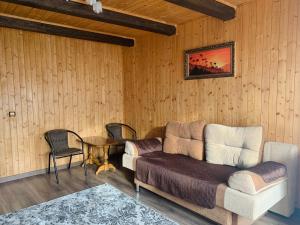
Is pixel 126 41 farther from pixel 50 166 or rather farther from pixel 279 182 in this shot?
pixel 279 182

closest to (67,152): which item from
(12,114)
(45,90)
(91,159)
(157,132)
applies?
(91,159)

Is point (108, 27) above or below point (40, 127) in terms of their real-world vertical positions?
above

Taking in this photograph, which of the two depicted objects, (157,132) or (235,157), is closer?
(235,157)

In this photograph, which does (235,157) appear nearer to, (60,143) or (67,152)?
(67,152)

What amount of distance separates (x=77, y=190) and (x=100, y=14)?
2.54m

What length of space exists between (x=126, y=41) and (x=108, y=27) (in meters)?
0.69

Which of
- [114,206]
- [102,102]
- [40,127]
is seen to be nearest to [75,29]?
[102,102]

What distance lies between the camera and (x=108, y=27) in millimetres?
4164

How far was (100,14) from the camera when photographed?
3172mm

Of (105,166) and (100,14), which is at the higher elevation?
(100,14)

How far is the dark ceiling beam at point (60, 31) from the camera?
11.6ft

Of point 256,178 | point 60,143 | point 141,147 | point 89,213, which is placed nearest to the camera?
point 89,213

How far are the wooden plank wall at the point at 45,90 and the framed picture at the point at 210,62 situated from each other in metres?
1.94

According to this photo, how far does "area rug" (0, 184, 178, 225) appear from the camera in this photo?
1.82 metres
